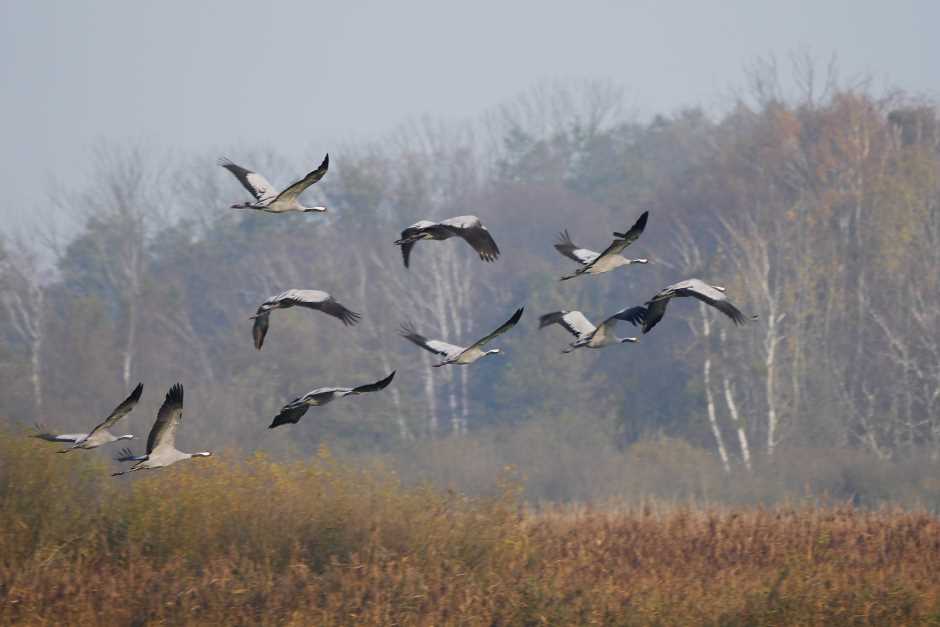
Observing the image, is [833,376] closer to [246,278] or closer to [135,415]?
[135,415]

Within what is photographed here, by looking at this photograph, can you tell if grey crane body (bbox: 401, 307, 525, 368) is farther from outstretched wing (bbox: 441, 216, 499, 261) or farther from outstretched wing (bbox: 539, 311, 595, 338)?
outstretched wing (bbox: 539, 311, 595, 338)

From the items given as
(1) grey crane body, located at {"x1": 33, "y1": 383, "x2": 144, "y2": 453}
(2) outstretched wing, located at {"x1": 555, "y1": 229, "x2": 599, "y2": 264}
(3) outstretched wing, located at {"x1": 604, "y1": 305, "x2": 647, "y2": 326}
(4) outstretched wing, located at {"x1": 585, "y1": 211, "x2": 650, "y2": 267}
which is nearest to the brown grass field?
(1) grey crane body, located at {"x1": 33, "y1": 383, "x2": 144, "y2": 453}

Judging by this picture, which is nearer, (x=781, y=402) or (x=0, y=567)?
(x=0, y=567)

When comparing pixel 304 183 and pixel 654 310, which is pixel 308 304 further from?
pixel 654 310

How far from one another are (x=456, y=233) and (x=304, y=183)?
1.62 meters

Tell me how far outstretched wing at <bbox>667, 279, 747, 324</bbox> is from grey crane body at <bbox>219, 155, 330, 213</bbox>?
3.59m

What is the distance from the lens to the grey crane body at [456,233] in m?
12.7

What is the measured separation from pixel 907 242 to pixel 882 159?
4.67m

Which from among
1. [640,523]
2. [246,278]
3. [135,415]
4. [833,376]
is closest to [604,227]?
[246,278]

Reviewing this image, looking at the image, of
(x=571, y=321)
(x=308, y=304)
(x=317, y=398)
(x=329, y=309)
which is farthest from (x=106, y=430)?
(x=571, y=321)

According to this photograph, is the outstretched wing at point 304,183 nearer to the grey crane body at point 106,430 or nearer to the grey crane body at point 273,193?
the grey crane body at point 273,193

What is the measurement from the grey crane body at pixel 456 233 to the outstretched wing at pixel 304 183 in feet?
3.38

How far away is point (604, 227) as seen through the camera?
63.4 m

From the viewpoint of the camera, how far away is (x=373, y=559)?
17.4 meters
